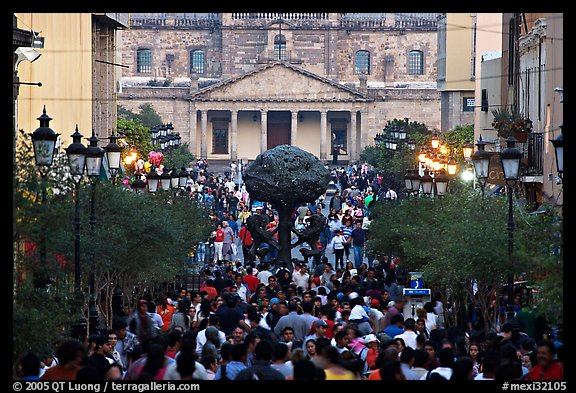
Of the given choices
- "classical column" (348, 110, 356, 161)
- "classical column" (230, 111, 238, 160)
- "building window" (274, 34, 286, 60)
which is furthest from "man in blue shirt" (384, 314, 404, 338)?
"building window" (274, 34, 286, 60)

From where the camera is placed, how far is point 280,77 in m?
98.8

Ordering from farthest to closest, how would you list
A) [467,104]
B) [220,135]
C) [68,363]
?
[220,135] → [467,104] → [68,363]

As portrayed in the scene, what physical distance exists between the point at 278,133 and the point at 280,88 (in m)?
4.51

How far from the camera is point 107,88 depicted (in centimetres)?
4897

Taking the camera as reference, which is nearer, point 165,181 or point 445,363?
point 445,363

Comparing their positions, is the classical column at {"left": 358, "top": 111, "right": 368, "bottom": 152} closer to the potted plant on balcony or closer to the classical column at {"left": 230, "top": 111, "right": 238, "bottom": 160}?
the classical column at {"left": 230, "top": 111, "right": 238, "bottom": 160}

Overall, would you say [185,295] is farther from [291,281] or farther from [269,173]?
[269,173]

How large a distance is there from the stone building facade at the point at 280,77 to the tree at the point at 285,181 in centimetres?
6330

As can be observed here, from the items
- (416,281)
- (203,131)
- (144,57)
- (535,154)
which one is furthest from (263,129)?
(416,281)

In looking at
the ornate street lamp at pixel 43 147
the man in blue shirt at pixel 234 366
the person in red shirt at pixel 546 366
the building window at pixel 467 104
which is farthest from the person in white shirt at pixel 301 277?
the building window at pixel 467 104

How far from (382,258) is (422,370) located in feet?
61.2

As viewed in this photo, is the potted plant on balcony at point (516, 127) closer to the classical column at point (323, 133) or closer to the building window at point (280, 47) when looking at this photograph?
the classical column at point (323, 133)

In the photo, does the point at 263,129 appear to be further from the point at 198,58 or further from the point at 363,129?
the point at 198,58
